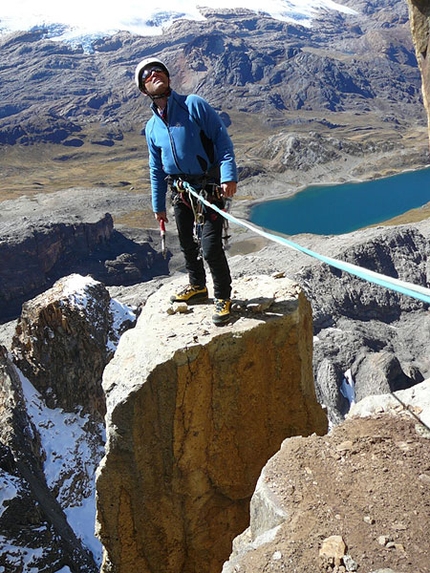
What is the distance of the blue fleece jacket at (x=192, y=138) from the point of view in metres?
6.26

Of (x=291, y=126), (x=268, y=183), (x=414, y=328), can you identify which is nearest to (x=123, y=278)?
(x=414, y=328)

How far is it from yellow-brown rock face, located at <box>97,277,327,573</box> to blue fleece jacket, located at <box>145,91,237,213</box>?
194 centimetres

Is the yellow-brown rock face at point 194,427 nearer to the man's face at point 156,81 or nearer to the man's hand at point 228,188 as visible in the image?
the man's hand at point 228,188

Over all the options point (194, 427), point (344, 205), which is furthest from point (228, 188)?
point (344, 205)

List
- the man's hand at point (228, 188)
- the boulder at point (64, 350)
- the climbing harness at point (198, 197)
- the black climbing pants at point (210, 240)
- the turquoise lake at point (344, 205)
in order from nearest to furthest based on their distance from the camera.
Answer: the man's hand at point (228, 188)
the climbing harness at point (198, 197)
the black climbing pants at point (210, 240)
the boulder at point (64, 350)
the turquoise lake at point (344, 205)

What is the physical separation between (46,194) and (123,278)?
144ft

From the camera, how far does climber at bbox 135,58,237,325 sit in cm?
627

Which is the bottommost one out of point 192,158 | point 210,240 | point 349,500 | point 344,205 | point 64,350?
point 344,205

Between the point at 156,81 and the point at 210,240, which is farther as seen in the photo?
the point at 210,240

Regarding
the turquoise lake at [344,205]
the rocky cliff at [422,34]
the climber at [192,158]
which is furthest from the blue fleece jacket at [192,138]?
the turquoise lake at [344,205]

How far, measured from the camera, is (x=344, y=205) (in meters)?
103

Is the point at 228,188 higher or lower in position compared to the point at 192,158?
lower

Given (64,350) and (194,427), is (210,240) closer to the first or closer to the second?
(194,427)

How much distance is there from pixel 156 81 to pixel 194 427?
4186 millimetres
